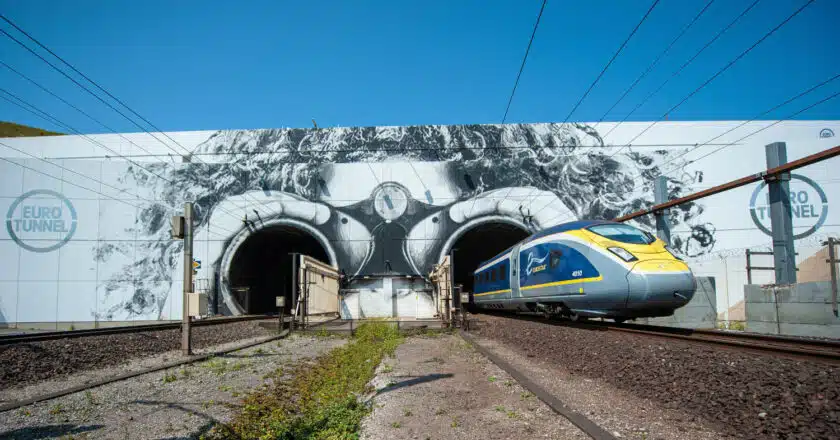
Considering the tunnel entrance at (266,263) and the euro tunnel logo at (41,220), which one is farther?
the tunnel entrance at (266,263)

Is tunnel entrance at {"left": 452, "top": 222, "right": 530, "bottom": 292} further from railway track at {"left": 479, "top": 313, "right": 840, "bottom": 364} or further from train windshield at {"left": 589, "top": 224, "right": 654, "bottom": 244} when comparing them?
railway track at {"left": 479, "top": 313, "right": 840, "bottom": 364}

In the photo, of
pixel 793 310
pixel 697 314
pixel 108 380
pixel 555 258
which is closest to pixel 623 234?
pixel 555 258

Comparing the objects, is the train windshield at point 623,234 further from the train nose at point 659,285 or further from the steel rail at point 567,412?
the steel rail at point 567,412

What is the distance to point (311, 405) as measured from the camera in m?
Answer: 6.76

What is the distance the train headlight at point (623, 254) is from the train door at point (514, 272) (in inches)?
263

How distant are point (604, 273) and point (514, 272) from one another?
24.0 feet

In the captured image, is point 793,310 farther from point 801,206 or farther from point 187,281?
point 801,206

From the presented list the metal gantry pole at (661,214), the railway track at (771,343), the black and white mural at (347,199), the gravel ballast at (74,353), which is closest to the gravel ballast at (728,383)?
the railway track at (771,343)

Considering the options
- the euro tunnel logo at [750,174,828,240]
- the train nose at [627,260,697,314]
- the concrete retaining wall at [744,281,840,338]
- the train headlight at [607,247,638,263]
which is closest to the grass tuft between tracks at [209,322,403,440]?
the train nose at [627,260,697,314]

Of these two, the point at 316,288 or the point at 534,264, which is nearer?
the point at 534,264

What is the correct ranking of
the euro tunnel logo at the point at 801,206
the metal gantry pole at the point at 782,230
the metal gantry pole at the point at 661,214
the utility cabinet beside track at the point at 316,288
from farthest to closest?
the euro tunnel logo at the point at 801,206 → the metal gantry pole at the point at 661,214 → the utility cabinet beside track at the point at 316,288 → the metal gantry pole at the point at 782,230

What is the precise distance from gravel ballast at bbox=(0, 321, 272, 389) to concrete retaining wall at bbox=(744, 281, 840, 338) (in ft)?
53.0

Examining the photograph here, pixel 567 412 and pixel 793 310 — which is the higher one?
pixel 793 310

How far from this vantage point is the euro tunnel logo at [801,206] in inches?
1259
